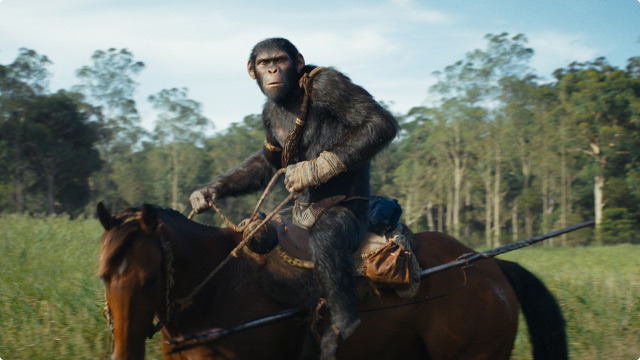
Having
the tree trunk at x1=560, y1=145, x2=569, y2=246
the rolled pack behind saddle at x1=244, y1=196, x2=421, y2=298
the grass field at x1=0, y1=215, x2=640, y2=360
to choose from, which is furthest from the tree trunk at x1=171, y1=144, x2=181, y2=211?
the rolled pack behind saddle at x1=244, y1=196, x2=421, y2=298

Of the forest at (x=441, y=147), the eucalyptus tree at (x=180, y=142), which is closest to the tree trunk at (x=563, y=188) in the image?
the forest at (x=441, y=147)

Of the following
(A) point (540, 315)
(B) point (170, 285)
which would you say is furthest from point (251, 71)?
(A) point (540, 315)

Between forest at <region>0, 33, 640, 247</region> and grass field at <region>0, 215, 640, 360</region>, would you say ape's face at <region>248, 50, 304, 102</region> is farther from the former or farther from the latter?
forest at <region>0, 33, 640, 247</region>

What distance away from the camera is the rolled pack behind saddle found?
10.1 feet

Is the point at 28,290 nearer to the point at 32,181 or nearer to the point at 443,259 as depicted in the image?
the point at 443,259

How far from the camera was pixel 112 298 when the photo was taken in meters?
2.48

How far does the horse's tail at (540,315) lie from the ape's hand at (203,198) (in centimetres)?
216

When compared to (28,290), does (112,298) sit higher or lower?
higher

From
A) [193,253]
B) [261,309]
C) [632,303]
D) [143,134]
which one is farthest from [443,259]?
[143,134]

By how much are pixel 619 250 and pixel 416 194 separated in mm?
18879

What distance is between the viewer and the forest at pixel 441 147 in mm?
36281

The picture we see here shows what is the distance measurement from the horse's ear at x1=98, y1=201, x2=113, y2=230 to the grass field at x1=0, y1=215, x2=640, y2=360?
1.12 meters

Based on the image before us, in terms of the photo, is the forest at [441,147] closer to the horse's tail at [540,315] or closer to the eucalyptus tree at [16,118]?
the eucalyptus tree at [16,118]

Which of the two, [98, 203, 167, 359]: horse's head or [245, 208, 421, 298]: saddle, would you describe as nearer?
[98, 203, 167, 359]: horse's head
